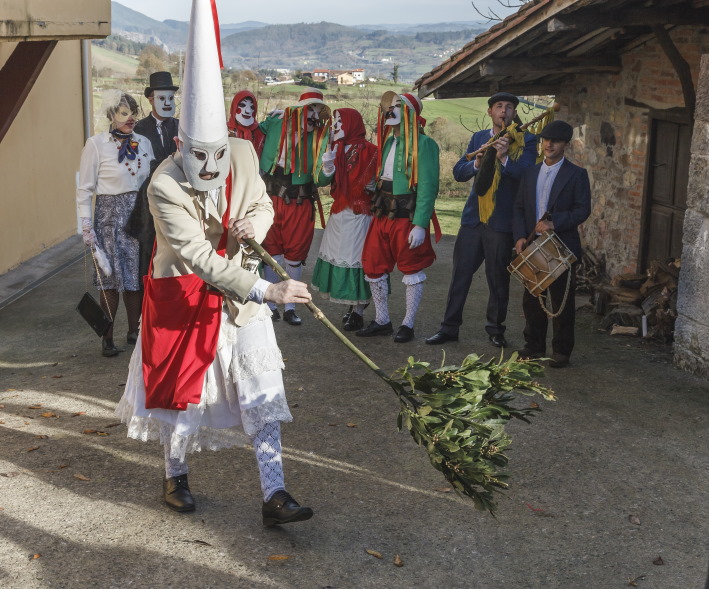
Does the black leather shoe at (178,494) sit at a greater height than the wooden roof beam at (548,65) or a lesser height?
lesser

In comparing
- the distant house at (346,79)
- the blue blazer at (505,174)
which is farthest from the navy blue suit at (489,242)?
the distant house at (346,79)

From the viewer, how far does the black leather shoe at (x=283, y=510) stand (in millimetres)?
4230

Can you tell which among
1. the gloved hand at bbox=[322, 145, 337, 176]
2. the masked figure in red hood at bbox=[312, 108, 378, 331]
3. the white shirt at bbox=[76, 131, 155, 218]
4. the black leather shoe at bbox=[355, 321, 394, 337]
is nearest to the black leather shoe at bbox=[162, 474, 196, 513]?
the white shirt at bbox=[76, 131, 155, 218]

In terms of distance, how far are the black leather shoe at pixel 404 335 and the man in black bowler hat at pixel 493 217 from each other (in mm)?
158

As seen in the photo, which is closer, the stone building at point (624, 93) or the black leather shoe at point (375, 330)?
the stone building at point (624, 93)

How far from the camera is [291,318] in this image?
26.5 ft

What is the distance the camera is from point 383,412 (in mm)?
6004

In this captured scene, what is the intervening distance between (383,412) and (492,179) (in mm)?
2108

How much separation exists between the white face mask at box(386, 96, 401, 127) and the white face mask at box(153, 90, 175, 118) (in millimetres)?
1656

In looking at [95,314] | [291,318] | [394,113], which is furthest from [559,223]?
[95,314]

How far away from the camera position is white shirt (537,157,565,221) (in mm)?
6773

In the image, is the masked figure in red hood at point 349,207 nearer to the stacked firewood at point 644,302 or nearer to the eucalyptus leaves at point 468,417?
the stacked firewood at point 644,302

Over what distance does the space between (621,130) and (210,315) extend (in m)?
6.02

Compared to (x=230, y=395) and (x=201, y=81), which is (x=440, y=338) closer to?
(x=230, y=395)
